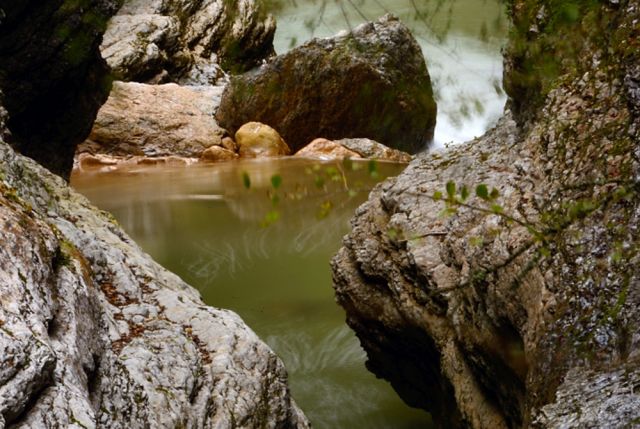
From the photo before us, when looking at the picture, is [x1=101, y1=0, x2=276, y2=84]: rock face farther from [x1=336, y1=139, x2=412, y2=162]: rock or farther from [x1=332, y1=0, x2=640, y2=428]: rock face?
[x1=332, y1=0, x2=640, y2=428]: rock face

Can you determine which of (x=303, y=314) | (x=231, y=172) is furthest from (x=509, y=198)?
(x=231, y=172)

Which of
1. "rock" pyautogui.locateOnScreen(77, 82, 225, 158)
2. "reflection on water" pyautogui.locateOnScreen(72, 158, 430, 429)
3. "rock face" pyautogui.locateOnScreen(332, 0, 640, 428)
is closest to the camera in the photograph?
"rock face" pyautogui.locateOnScreen(332, 0, 640, 428)

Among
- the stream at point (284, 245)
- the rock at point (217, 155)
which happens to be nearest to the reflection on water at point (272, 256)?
the stream at point (284, 245)

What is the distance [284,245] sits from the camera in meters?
10.7

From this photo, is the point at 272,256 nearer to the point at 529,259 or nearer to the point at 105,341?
the point at 529,259

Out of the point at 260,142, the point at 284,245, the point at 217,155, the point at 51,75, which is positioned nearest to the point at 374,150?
the point at 260,142

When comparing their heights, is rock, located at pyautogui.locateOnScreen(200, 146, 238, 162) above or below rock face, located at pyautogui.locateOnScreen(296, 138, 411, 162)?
above

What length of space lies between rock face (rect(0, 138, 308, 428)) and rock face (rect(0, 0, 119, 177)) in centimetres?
286

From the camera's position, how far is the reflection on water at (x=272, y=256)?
6.96 meters

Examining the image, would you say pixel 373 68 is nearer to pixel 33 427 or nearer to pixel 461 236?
pixel 461 236

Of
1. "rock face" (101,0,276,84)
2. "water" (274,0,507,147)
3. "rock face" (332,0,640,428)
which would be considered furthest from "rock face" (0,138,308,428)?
"rock face" (101,0,276,84)

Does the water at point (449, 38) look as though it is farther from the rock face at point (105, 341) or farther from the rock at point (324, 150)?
the rock at point (324, 150)

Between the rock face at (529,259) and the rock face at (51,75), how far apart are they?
3.02 m

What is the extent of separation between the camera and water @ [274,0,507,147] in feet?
8.92
